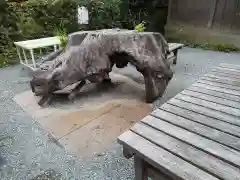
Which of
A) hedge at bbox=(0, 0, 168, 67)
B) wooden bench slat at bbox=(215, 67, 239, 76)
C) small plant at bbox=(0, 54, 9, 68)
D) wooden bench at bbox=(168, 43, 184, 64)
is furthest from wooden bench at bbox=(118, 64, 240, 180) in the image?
hedge at bbox=(0, 0, 168, 67)

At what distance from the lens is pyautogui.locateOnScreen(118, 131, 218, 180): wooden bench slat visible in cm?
96

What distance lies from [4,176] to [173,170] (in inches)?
58.8

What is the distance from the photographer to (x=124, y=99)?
3.12 meters

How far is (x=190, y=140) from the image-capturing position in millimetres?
1180

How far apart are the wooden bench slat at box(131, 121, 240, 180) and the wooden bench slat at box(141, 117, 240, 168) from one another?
0.09 ft

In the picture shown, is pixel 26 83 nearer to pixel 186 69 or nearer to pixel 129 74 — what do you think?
pixel 129 74

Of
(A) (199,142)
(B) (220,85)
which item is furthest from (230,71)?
(A) (199,142)

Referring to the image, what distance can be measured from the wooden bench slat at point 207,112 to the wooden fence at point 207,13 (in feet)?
18.6

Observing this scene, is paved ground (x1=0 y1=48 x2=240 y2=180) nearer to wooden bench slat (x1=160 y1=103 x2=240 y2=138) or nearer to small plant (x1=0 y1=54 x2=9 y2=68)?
wooden bench slat (x1=160 y1=103 x2=240 y2=138)

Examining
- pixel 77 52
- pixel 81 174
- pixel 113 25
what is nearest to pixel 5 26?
pixel 113 25

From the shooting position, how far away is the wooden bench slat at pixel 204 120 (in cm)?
126

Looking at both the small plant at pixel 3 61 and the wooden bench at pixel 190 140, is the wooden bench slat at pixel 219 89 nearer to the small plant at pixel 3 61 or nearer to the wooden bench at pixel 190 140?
the wooden bench at pixel 190 140

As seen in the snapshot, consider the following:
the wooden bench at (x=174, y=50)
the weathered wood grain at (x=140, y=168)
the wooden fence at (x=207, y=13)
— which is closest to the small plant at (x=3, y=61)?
the wooden bench at (x=174, y=50)

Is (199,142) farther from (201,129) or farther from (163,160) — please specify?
(163,160)
